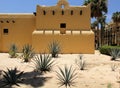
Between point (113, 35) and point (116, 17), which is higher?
point (116, 17)

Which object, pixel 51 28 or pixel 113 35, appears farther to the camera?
pixel 113 35

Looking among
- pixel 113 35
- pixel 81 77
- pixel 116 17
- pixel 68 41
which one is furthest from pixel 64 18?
pixel 116 17

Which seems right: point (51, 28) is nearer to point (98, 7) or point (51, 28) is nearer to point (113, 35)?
point (98, 7)

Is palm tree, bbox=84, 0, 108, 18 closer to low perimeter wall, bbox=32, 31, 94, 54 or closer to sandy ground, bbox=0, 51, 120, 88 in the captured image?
low perimeter wall, bbox=32, 31, 94, 54

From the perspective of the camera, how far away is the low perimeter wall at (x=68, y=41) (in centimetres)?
2820

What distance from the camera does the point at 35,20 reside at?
1184 inches

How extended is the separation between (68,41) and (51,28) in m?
2.51

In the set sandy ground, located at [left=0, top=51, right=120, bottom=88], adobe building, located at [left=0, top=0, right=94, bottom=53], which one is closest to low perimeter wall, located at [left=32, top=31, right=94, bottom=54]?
adobe building, located at [left=0, top=0, right=94, bottom=53]

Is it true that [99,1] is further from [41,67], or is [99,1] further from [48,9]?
[41,67]

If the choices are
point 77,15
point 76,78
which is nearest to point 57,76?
point 76,78

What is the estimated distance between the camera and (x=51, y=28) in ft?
96.9

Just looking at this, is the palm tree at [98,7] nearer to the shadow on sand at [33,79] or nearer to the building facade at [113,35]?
the building facade at [113,35]

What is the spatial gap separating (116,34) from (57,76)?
A: 29663 mm

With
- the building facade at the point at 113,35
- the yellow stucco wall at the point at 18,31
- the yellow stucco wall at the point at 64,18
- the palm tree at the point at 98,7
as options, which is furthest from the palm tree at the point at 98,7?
the yellow stucco wall at the point at 18,31
